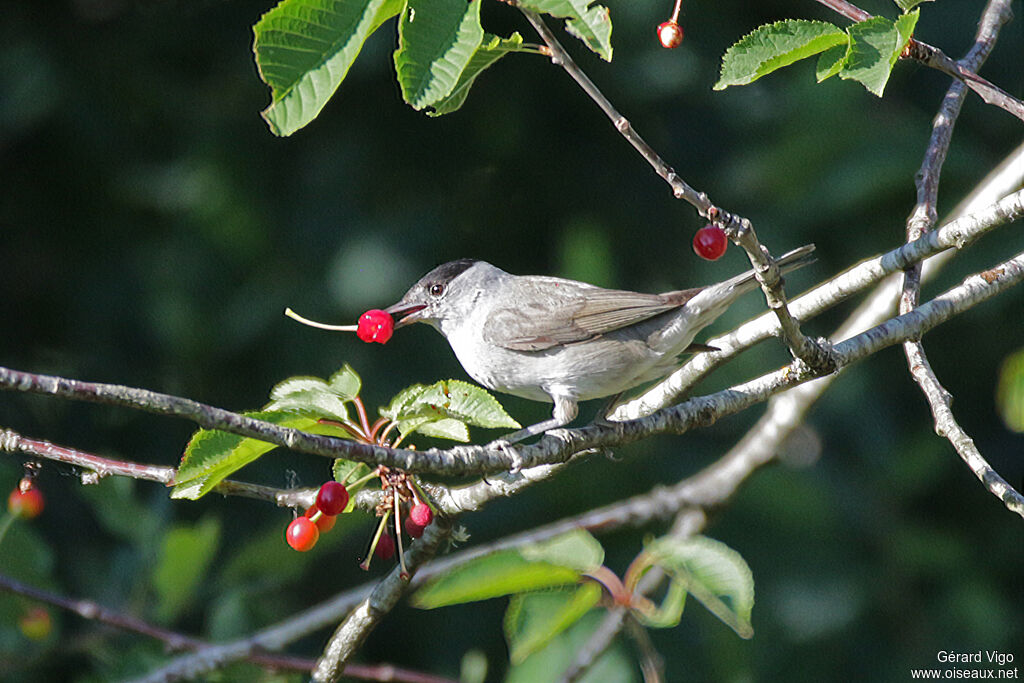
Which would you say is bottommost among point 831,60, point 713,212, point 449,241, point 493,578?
point 493,578

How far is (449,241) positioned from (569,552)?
265 centimetres

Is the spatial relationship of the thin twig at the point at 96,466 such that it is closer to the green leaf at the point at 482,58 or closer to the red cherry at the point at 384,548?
the red cherry at the point at 384,548

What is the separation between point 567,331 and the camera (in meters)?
3.79

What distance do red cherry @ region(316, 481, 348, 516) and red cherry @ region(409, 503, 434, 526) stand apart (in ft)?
0.61

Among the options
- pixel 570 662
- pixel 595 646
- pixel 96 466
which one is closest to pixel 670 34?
pixel 96 466

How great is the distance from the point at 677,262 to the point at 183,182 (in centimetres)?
289

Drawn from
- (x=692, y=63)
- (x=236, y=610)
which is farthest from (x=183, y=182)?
(x=692, y=63)

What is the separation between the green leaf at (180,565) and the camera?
13.3ft

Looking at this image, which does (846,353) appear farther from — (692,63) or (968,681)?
(692,63)

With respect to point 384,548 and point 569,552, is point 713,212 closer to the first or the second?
point 384,548

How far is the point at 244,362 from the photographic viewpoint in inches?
217

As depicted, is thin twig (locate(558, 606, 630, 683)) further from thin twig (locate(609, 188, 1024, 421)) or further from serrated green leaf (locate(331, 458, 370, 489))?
serrated green leaf (locate(331, 458, 370, 489))

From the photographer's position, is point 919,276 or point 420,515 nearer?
point 420,515

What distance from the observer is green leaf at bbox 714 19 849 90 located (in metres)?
2.12
